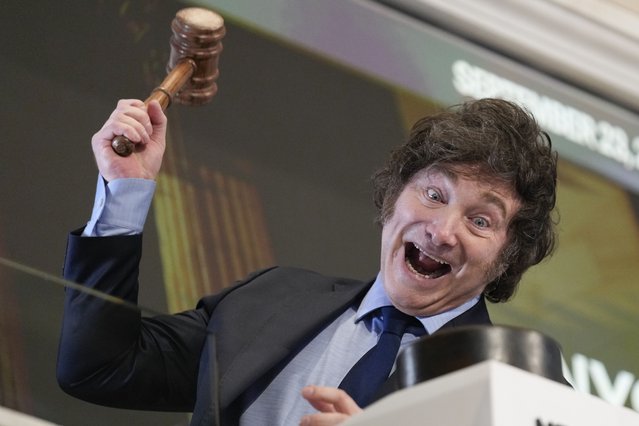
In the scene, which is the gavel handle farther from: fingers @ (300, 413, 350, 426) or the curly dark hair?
fingers @ (300, 413, 350, 426)

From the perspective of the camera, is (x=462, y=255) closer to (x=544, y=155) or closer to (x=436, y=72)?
(x=544, y=155)

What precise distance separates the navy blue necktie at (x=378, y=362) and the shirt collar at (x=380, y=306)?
0.04ft

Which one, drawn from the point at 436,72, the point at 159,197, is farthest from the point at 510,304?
the point at 159,197

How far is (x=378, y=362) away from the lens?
1829 millimetres

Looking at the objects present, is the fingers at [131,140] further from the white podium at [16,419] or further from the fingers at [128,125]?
the white podium at [16,419]

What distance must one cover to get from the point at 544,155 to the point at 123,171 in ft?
2.00

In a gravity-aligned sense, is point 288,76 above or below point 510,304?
above

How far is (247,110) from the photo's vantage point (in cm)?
311

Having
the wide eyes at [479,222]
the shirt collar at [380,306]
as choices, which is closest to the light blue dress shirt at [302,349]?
the shirt collar at [380,306]

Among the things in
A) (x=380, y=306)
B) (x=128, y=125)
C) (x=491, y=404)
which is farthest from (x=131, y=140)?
(x=491, y=404)

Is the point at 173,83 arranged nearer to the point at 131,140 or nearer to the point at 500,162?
the point at 131,140

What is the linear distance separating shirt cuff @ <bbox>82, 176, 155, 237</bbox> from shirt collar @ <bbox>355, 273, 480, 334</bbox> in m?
0.32

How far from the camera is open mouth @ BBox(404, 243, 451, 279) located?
198cm

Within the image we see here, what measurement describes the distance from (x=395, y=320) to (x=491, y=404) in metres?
0.81
